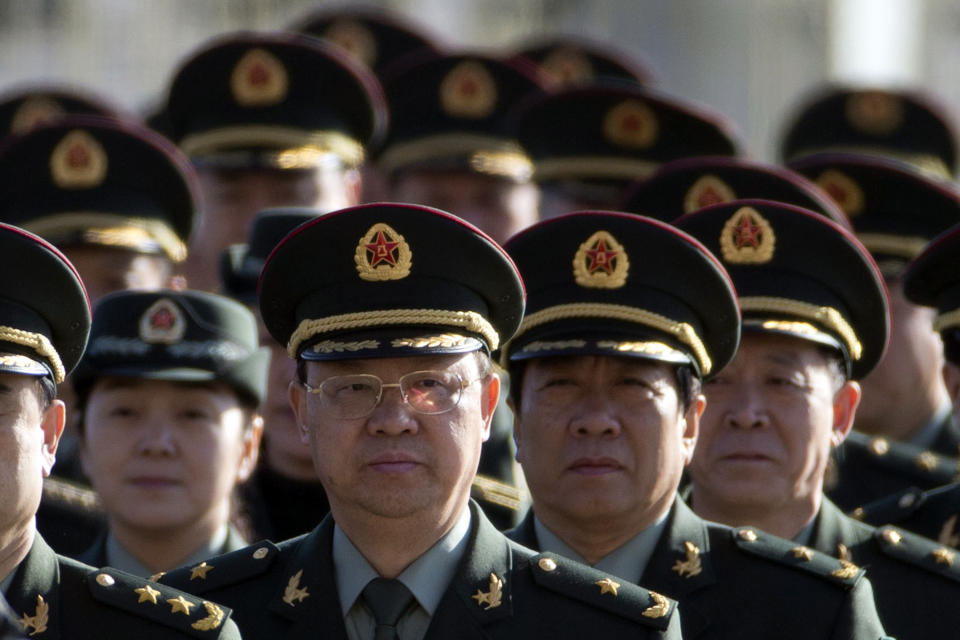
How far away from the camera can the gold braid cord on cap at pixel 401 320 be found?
208 inches

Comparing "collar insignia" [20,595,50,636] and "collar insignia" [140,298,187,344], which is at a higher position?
"collar insignia" [140,298,187,344]

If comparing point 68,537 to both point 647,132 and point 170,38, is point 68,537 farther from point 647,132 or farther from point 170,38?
point 170,38

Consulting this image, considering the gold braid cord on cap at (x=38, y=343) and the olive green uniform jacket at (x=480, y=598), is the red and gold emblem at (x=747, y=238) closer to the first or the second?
the olive green uniform jacket at (x=480, y=598)

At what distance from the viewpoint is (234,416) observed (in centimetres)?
681

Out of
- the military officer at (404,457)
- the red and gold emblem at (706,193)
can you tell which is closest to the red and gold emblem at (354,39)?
the red and gold emblem at (706,193)

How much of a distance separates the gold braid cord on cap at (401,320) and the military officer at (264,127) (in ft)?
10.6

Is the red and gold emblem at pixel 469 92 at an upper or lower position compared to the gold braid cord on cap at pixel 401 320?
upper

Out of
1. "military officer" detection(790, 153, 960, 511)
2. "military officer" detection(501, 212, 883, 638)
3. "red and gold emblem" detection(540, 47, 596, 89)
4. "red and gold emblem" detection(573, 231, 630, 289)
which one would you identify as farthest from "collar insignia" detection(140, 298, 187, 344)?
"red and gold emblem" detection(540, 47, 596, 89)

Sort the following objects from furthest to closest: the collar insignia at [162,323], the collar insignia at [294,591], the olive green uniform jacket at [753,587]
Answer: the collar insignia at [162,323], the olive green uniform jacket at [753,587], the collar insignia at [294,591]

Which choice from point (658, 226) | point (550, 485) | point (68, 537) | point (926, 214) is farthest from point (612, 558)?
point (926, 214)

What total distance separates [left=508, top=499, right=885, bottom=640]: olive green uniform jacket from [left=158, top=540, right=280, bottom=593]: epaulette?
0.92 m

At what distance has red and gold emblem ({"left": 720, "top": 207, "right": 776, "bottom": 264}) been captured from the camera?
6.50 m

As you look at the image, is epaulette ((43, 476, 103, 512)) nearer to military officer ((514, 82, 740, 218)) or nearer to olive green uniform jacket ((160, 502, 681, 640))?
olive green uniform jacket ((160, 502, 681, 640))

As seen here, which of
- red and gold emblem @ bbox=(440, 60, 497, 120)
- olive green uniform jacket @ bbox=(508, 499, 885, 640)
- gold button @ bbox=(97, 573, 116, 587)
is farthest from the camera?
red and gold emblem @ bbox=(440, 60, 497, 120)
